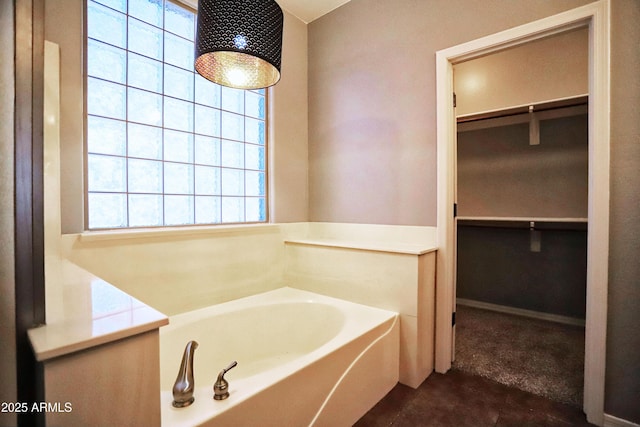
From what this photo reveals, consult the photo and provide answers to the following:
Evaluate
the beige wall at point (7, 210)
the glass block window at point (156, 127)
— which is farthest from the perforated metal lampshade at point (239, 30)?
the glass block window at point (156, 127)

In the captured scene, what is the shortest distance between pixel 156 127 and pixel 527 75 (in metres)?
3.29

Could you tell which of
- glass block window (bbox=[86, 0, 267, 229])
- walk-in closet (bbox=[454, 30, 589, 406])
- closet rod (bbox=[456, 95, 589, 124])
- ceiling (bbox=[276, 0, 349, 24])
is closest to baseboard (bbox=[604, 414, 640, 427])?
walk-in closet (bbox=[454, 30, 589, 406])

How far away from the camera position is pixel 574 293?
2754 millimetres

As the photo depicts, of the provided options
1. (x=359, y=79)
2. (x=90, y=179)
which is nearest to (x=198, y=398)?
(x=90, y=179)

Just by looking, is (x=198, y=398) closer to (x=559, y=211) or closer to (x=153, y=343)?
(x=153, y=343)

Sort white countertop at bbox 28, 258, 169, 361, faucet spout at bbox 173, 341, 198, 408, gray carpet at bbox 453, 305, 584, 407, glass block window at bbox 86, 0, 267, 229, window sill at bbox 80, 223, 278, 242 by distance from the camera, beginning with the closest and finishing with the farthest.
Result: white countertop at bbox 28, 258, 169, 361 → faucet spout at bbox 173, 341, 198, 408 → window sill at bbox 80, 223, 278, 242 → glass block window at bbox 86, 0, 267, 229 → gray carpet at bbox 453, 305, 584, 407

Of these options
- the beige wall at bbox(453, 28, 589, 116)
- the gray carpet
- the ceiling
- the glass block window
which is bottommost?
the gray carpet

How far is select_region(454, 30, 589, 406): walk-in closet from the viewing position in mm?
2545

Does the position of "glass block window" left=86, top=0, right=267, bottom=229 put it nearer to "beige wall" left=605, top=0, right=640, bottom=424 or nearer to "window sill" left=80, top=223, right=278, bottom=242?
"window sill" left=80, top=223, right=278, bottom=242

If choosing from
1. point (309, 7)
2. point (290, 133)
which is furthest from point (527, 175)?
point (309, 7)

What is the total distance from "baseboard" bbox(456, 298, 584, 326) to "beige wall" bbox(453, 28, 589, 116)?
2.09 meters

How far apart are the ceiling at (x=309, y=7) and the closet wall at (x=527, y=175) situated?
1418mm

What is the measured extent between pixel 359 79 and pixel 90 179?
2112 mm

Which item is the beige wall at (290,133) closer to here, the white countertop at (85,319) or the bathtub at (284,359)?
the bathtub at (284,359)
